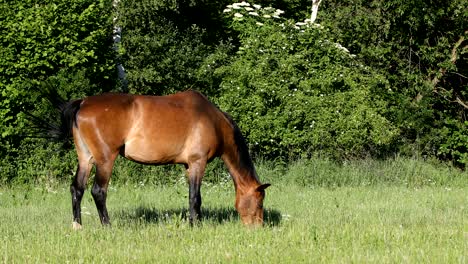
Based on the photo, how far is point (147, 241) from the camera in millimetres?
8703

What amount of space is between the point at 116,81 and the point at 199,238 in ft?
29.5

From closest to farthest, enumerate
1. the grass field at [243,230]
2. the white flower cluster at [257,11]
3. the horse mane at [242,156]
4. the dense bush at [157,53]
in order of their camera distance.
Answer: the grass field at [243,230], the horse mane at [242,156], the dense bush at [157,53], the white flower cluster at [257,11]

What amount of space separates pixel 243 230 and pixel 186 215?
2126mm

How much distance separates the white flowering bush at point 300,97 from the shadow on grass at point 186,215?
5.54 m

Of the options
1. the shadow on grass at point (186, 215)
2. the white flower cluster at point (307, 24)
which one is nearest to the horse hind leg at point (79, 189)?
the shadow on grass at point (186, 215)

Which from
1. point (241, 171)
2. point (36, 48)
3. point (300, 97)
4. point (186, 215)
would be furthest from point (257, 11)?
point (241, 171)

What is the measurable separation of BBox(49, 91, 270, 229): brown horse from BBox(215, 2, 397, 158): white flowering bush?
7007 mm

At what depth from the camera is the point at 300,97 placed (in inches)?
701

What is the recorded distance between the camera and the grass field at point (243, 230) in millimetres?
7875

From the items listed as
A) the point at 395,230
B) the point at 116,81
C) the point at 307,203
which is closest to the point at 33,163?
the point at 116,81

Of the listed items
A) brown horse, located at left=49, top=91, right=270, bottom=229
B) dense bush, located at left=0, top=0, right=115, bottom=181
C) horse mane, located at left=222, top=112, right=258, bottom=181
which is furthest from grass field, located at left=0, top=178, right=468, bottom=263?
dense bush, located at left=0, top=0, right=115, bottom=181

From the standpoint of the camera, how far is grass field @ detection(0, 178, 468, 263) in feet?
25.8

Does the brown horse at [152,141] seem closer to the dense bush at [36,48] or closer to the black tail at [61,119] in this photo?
the black tail at [61,119]

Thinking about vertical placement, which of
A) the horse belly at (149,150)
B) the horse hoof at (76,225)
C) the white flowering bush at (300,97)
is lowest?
the white flowering bush at (300,97)
